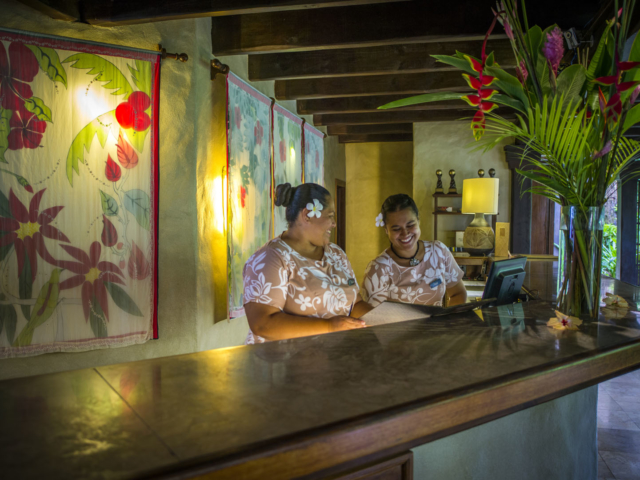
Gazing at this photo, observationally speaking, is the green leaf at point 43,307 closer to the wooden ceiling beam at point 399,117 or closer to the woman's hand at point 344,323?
the woman's hand at point 344,323

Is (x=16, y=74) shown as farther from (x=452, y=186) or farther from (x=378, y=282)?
(x=452, y=186)

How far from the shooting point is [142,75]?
3176mm

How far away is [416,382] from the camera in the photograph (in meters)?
0.91

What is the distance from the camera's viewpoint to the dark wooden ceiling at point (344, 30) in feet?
9.58

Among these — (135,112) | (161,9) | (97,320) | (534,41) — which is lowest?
(97,320)

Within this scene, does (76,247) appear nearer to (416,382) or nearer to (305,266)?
(305,266)

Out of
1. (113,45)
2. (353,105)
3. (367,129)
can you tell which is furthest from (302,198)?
(367,129)

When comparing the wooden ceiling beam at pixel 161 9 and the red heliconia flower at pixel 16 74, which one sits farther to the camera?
the wooden ceiling beam at pixel 161 9

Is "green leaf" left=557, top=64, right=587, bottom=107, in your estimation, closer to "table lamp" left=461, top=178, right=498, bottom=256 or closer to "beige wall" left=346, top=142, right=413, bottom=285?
"table lamp" left=461, top=178, right=498, bottom=256

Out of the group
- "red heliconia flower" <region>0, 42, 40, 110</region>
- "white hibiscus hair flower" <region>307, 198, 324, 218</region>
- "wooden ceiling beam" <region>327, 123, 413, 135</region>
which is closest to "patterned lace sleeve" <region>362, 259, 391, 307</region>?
"white hibiscus hair flower" <region>307, 198, 324, 218</region>

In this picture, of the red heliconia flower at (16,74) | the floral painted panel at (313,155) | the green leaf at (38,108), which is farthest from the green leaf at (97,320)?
the floral painted panel at (313,155)

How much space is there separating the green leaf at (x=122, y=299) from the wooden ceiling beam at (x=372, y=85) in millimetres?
2881

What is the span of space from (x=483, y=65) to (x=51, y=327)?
9.15ft

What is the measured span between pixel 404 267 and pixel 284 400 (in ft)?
5.62
